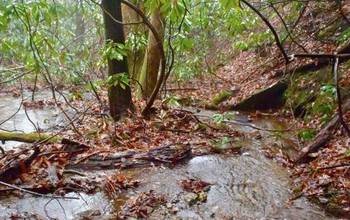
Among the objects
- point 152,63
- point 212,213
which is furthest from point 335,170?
point 152,63

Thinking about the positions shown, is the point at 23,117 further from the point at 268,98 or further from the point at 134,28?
the point at 268,98

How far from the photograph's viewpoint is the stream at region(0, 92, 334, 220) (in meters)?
4.41

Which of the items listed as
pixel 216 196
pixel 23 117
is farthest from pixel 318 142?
Answer: pixel 23 117

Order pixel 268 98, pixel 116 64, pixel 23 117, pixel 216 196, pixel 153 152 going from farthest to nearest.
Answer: pixel 23 117 → pixel 268 98 → pixel 116 64 → pixel 153 152 → pixel 216 196

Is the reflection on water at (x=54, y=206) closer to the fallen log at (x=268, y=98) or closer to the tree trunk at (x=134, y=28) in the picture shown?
the tree trunk at (x=134, y=28)

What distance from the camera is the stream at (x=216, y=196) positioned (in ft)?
Answer: 14.5

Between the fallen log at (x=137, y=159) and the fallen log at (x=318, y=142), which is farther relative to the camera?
the fallen log at (x=318, y=142)

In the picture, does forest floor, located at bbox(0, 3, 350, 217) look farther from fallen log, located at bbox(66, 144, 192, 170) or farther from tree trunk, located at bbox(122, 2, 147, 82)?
tree trunk, located at bbox(122, 2, 147, 82)

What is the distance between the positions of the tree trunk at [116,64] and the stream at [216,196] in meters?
2.28

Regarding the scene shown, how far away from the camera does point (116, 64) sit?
7461mm


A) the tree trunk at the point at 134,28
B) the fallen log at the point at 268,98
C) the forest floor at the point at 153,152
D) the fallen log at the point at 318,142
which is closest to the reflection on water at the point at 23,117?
the forest floor at the point at 153,152

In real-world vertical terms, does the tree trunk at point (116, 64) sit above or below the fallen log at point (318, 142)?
above

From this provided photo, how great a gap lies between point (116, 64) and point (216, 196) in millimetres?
3541

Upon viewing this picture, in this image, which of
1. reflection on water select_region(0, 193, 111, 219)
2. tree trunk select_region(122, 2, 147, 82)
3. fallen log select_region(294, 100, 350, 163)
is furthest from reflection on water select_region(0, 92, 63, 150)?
fallen log select_region(294, 100, 350, 163)
